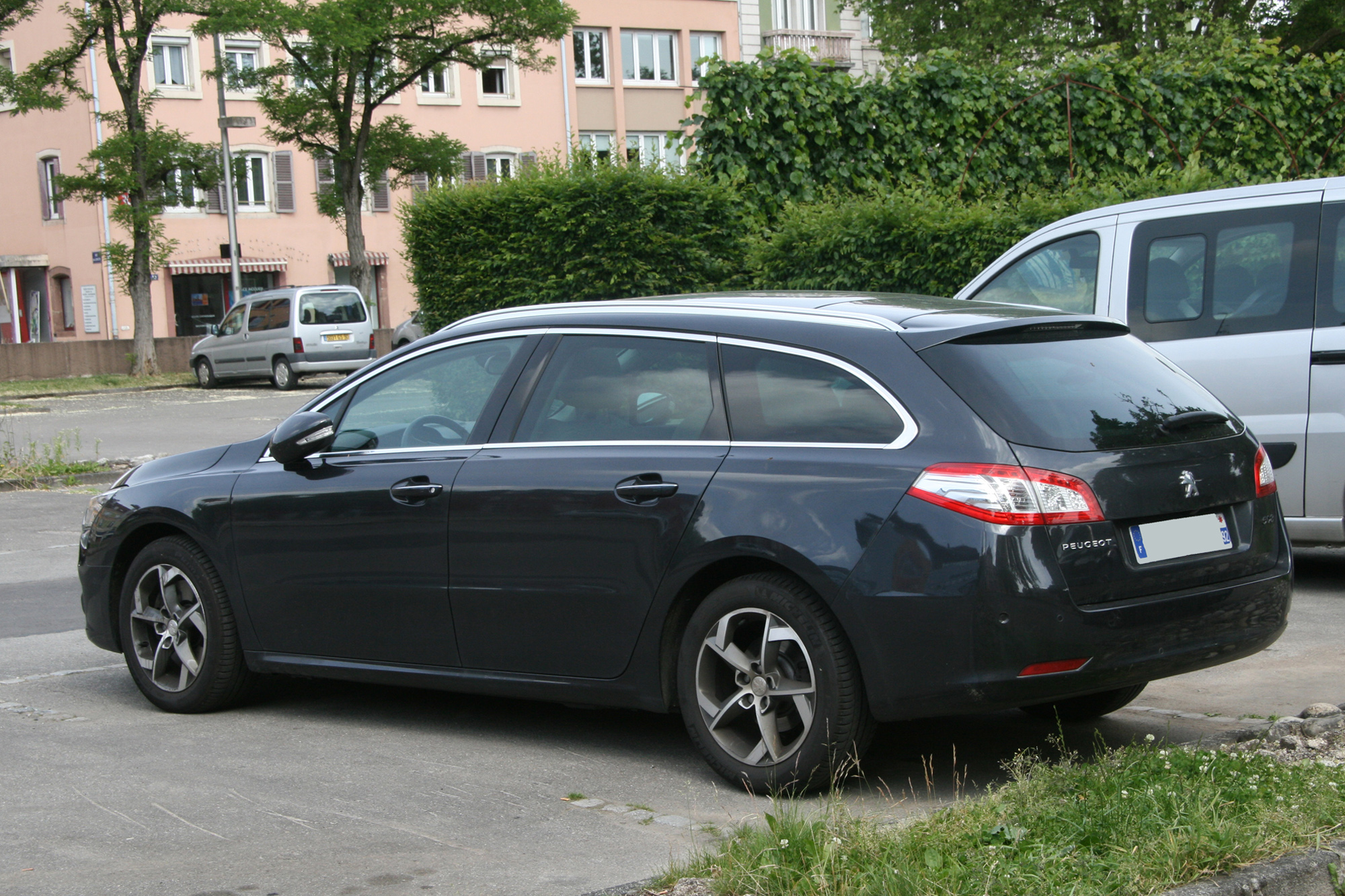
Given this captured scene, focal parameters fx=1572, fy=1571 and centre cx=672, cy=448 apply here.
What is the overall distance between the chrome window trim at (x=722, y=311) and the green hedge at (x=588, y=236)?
1033 cm

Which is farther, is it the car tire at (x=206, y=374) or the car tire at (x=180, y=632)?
the car tire at (x=206, y=374)

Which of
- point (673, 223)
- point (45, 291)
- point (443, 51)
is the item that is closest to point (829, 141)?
point (673, 223)

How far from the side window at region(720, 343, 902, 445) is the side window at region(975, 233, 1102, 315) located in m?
4.04

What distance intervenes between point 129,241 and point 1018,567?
44119 mm

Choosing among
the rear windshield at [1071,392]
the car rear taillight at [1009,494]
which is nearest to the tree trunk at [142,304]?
the rear windshield at [1071,392]

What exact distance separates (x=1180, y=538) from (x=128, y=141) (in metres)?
35.5

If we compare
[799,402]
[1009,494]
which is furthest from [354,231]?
[1009,494]

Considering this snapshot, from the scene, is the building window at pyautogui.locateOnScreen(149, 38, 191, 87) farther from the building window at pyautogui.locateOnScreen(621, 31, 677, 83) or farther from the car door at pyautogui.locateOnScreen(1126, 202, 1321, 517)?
the car door at pyautogui.locateOnScreen(1126, 202, 1321, 517)

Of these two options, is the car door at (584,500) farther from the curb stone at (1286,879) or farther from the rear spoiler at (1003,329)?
the curb stone at (1286,879)

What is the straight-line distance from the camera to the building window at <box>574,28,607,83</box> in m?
54.0

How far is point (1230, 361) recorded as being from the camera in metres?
8.14

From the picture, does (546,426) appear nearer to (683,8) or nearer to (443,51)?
(443,51)

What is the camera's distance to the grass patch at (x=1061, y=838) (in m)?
3.58

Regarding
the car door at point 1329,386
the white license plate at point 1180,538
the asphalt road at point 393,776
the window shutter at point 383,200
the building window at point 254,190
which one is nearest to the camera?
the asphalt road at point 393,776
